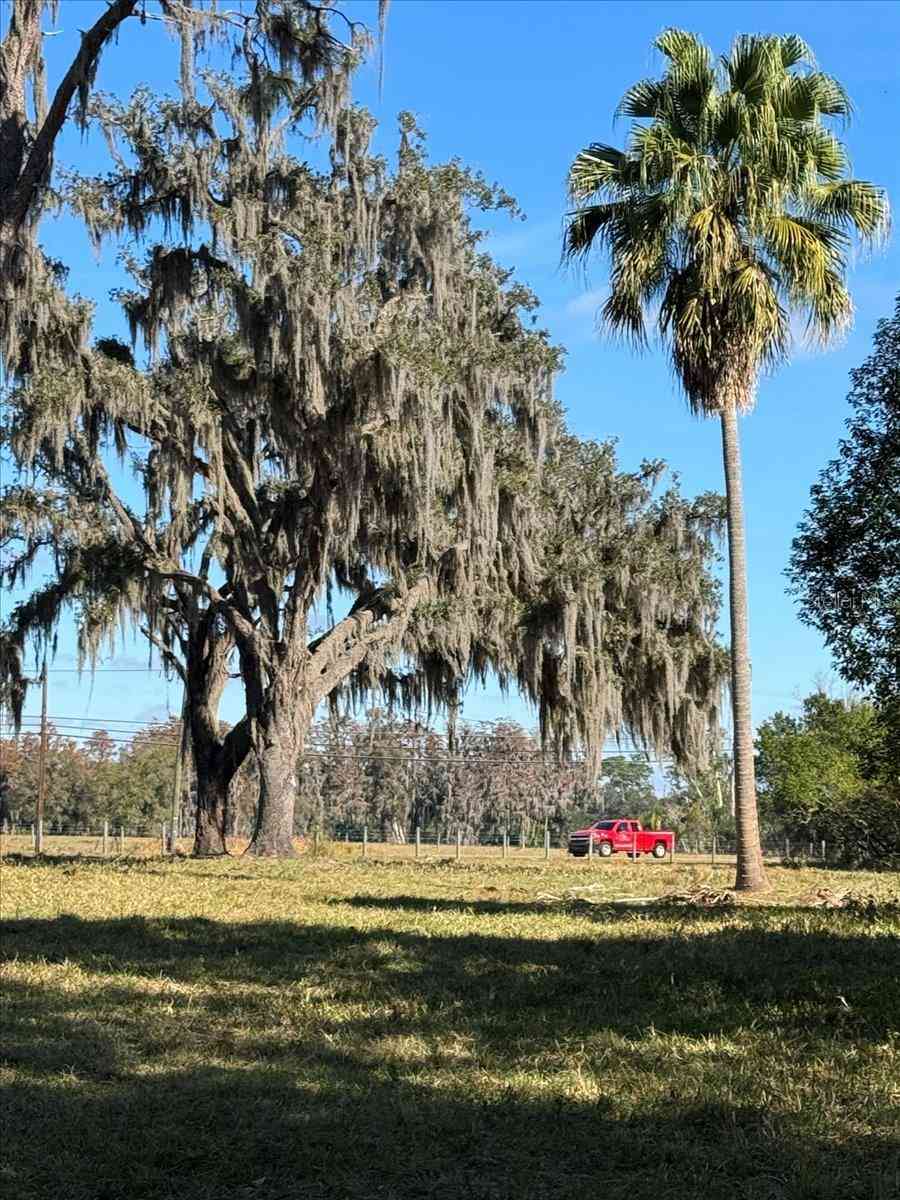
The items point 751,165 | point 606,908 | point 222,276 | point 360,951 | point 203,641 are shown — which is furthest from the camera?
point 203,641

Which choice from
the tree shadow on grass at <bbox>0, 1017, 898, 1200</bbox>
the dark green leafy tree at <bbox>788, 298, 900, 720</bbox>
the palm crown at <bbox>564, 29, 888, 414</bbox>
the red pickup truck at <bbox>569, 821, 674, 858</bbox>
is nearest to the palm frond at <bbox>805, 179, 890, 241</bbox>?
the palm crown at <bbox>564, 29, 888, 414</bbox>

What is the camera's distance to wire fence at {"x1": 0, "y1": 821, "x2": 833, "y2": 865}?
35850 millimetres

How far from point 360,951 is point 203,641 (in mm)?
16684

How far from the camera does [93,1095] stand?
529cm

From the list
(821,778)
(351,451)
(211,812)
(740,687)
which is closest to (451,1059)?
(740,687)

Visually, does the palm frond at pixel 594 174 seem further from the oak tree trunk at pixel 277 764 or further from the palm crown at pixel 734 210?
the oak tree trunk at pixel 277 764

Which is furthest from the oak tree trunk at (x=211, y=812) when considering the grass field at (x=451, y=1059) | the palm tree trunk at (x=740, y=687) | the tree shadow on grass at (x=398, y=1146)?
the tree shadow on grass at (x=398, y=1146)

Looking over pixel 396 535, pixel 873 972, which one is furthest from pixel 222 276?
pixel 873 972

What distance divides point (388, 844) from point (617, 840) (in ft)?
42.6

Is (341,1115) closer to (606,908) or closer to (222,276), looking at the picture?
(606,908)

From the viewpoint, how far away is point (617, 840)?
47594 millimetres

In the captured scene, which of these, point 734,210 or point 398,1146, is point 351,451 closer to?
point 734,210

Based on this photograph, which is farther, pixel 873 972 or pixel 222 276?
pixel 222 276

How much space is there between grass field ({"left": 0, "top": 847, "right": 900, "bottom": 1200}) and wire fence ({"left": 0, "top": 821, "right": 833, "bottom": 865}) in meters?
18.7
